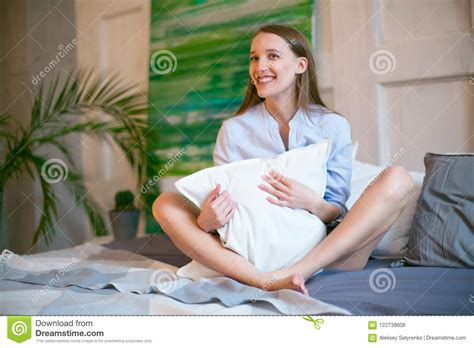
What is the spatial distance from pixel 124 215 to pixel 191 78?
373mm

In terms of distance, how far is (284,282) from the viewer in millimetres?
1376

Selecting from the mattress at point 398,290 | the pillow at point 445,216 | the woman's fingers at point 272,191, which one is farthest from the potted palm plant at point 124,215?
the pillow at point 445,216

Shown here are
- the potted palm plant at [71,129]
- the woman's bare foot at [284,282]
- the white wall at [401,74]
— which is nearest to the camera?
the woman's bare foot at [284,282]

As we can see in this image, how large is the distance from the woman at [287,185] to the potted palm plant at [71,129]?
179 mm

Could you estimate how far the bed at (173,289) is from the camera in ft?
4.43

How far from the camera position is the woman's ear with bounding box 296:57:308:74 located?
1521mm

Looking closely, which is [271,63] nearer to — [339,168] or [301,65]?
[301,65]

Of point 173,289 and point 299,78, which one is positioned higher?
point 299,78

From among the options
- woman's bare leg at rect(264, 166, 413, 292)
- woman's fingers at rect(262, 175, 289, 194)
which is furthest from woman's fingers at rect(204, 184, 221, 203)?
woman's bare leg at rect(264, 166, 413, 292)

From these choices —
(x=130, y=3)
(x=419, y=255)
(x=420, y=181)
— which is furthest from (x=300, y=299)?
(x=130, y=3)

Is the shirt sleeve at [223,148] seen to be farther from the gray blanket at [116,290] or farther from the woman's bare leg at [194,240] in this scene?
the gray blanket at [116,290]

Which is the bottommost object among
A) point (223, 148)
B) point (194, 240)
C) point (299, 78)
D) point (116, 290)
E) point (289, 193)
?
point (116, 290)

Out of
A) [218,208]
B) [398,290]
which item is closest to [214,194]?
[218,208]

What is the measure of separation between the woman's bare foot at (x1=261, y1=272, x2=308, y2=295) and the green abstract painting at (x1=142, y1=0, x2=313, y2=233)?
1.04 ft
